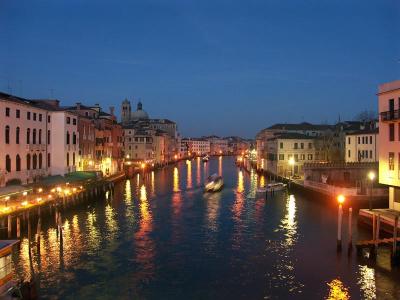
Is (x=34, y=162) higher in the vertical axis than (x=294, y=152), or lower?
lower

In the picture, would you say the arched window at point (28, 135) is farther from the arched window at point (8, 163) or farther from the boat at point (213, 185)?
the boat at point (213, 185)

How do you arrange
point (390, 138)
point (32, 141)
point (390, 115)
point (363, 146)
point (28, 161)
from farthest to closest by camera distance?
point (363, 146), point (32, 141), point (28, 161), point (390, 138), point (390, 115)

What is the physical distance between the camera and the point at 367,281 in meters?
24.7

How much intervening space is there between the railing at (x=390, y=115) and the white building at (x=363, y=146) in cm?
3204

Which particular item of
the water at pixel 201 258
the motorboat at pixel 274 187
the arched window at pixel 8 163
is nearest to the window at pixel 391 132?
the water at pixel 201 258

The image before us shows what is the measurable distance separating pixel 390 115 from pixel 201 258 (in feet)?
60.4

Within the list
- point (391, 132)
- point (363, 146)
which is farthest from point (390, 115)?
point (363, 146)

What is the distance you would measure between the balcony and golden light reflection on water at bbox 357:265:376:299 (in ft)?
44.0

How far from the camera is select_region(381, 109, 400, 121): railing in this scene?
35406 mm

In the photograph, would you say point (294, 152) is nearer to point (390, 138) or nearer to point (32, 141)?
point (32, 141)

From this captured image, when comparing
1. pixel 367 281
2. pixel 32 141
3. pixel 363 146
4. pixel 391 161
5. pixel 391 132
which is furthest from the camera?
pixel 363 146

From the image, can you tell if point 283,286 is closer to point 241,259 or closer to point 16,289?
point 241,259

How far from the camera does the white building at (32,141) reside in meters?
47.9

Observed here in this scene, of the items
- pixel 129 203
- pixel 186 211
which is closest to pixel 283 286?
pixel 186 211
